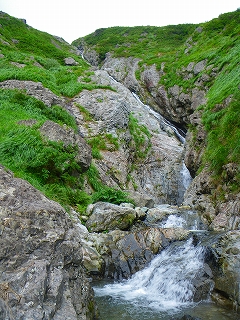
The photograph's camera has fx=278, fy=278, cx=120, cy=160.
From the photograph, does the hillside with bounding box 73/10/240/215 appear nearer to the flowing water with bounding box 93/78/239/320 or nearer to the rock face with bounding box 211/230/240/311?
the rock face with bounding box 211/230/240/311

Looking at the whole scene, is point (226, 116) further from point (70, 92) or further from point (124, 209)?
point (70, 92)

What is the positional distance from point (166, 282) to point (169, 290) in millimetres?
328

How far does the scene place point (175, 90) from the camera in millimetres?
33625

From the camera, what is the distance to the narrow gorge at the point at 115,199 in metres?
5.15

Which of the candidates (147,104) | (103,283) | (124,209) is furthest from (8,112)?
(147,104)

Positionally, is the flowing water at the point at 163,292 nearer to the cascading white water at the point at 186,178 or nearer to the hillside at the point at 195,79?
the hillside at the point at 195,79

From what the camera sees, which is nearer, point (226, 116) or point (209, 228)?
point (209, 228)

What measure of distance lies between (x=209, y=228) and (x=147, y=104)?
2782 centimetres

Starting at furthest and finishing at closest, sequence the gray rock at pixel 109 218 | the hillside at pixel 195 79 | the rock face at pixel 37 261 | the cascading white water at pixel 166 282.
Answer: the hillside at pixel 195 79
the gray rock at pixel 109 218
the cascading white water at pixel 166 282
the rock face at pixel 37 261

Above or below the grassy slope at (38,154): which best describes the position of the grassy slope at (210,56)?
above

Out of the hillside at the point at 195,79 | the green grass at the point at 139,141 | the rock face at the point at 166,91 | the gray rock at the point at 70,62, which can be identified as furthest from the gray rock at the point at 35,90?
the gray rock at the point at 70,62

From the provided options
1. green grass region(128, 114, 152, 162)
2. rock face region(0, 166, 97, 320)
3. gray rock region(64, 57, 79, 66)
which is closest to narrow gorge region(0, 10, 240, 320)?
rock face region(0, 166, 97, 320)

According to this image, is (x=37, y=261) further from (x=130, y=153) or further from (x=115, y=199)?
(x=130, y=153)

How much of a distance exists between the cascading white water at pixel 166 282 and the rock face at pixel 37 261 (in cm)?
267
